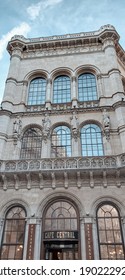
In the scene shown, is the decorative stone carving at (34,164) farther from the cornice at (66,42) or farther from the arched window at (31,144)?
the cornice at (66,42)

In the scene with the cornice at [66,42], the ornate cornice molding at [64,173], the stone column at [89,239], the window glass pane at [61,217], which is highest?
the cornice at [66,42]

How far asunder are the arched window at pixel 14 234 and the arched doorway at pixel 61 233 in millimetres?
1271

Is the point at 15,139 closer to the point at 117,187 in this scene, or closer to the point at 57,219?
the point at 57,219

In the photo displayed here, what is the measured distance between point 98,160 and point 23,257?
6.81 metres

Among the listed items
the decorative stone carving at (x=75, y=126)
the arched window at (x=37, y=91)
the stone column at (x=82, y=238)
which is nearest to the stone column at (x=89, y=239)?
the stone column at (x=82, y=238)

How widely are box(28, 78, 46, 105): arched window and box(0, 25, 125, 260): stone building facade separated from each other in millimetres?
88

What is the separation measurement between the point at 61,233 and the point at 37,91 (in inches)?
489

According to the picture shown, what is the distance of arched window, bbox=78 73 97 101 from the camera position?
1877 cm

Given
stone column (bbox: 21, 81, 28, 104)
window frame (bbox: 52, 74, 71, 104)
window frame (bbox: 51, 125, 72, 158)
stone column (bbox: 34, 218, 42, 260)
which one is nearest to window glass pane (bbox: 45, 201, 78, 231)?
stone column (bbox: 34, 218, 42, 260)

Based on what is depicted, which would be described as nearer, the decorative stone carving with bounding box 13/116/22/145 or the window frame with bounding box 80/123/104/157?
the window frame with bounding box 80/123/104/157

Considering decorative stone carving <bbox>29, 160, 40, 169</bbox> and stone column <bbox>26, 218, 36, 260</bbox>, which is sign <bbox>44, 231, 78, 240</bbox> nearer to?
stone column <bbox>26, 218, 36, 260</bbox>

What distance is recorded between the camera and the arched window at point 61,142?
51.9ft

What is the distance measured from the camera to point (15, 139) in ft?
53.1
